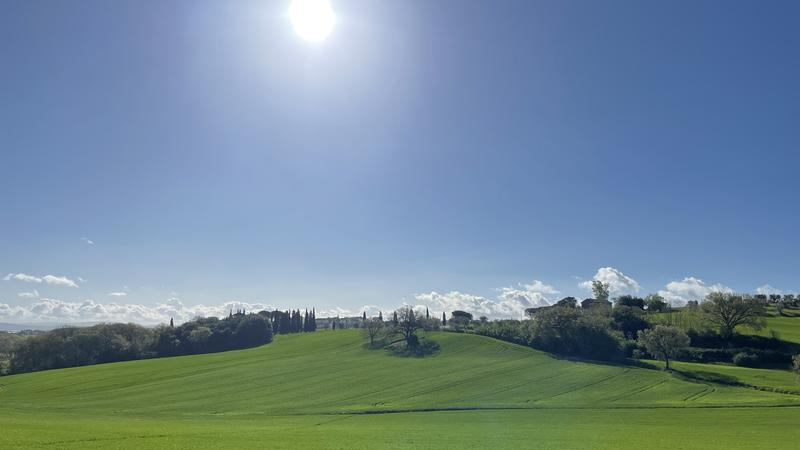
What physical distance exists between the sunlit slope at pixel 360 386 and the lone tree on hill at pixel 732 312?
175 feet

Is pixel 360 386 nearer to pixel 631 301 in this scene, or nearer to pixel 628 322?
pixel 628 322

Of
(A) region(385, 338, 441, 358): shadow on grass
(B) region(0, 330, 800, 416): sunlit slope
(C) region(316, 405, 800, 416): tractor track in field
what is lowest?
(C) region(316, 405, 800, 416): tractor track in field

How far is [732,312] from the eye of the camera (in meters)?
134

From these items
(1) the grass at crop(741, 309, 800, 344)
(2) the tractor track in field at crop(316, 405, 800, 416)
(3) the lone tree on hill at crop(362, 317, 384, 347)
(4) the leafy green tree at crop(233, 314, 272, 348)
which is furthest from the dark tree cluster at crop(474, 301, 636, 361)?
(4) the leafy green tree at crop(233, 314, 272, 348)

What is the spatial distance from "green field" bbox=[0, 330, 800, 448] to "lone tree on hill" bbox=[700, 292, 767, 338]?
5052 centimetres

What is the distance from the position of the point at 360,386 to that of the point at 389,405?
1797 centimetres

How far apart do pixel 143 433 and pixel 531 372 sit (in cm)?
7742

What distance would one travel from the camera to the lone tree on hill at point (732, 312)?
430ft

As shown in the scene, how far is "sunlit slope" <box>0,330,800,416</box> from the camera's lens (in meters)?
71.4

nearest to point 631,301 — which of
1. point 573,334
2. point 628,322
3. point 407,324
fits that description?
point 628,322

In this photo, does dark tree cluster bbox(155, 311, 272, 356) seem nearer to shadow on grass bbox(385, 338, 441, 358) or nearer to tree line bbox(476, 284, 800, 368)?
shadow on grass bbox(385, 338, 441, 358)

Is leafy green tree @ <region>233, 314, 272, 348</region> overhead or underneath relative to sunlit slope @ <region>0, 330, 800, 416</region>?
overhead

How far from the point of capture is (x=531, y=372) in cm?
9762

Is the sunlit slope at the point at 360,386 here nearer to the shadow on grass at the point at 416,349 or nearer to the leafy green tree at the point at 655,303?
the shadow on grass at the point at 416,349
